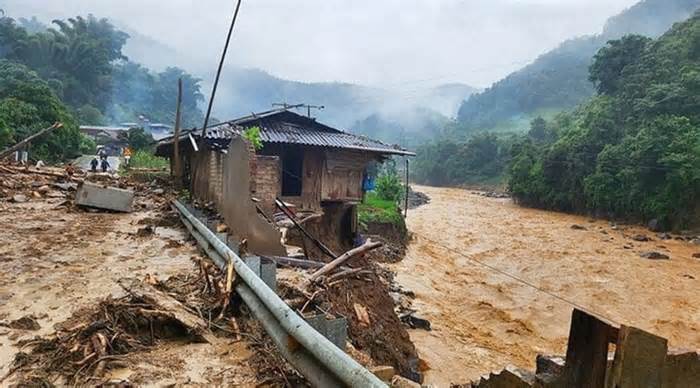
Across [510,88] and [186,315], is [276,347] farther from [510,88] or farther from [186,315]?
[510,88]

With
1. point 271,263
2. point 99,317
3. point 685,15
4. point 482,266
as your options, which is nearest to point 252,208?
point 271,263

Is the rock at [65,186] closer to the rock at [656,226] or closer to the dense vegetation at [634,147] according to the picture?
the dense vegetation at [634,147]

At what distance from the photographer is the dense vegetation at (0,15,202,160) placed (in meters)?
28.9

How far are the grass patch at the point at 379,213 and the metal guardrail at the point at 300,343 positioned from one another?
1831 cm

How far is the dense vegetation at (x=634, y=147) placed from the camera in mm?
25234

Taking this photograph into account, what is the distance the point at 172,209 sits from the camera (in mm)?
10547

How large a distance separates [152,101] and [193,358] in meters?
80.6

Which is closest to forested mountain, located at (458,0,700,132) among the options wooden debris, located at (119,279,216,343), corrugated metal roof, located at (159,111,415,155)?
corrugated metal roof, located at (159,111,415,155)

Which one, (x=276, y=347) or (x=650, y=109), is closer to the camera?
(x=276, y=347)

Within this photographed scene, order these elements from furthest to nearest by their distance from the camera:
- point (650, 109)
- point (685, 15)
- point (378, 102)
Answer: point (378, 102), point (685, 15), point (650, 109)

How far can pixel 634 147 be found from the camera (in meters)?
27.2

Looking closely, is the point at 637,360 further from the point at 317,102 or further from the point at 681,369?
the point at 317,102

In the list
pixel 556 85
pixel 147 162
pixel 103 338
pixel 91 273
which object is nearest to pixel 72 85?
pixel 147 162

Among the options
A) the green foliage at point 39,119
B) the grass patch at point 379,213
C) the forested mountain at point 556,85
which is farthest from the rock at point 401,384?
the forested mountain at point 556,85
